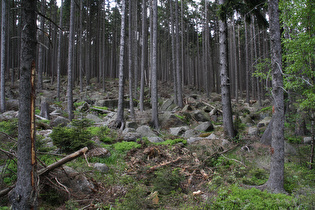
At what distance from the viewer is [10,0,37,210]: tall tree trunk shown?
11.2 ft

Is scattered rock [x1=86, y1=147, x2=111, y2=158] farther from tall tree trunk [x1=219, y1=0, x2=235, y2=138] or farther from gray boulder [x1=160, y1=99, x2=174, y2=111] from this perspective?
gray boulder [x1=160, y1=99, x2=174, y2=111]

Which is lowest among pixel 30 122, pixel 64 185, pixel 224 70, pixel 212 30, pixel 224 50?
pixel 64 185

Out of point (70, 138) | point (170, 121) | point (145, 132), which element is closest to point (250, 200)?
point (70, 138)

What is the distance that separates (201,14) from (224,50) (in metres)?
26.8

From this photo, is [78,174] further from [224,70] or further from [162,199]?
[224,70]

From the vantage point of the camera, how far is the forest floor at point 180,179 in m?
4.45

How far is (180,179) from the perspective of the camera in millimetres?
5988

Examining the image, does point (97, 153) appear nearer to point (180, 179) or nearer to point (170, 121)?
point (180, 179)

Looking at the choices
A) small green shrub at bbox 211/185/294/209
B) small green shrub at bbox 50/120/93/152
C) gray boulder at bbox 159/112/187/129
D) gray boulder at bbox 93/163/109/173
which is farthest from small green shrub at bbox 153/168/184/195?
gray boulder at bbox 159/112/187/129

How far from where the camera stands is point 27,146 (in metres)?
3.45

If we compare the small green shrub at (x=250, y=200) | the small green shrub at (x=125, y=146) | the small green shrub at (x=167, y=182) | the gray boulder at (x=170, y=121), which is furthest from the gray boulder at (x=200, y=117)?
the small green shrub at (x=250, y=200)

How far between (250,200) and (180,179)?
2114 mm

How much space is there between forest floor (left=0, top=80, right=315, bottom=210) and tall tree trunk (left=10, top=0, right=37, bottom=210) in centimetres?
104

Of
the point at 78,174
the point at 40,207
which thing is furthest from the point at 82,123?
the point at 40,207
